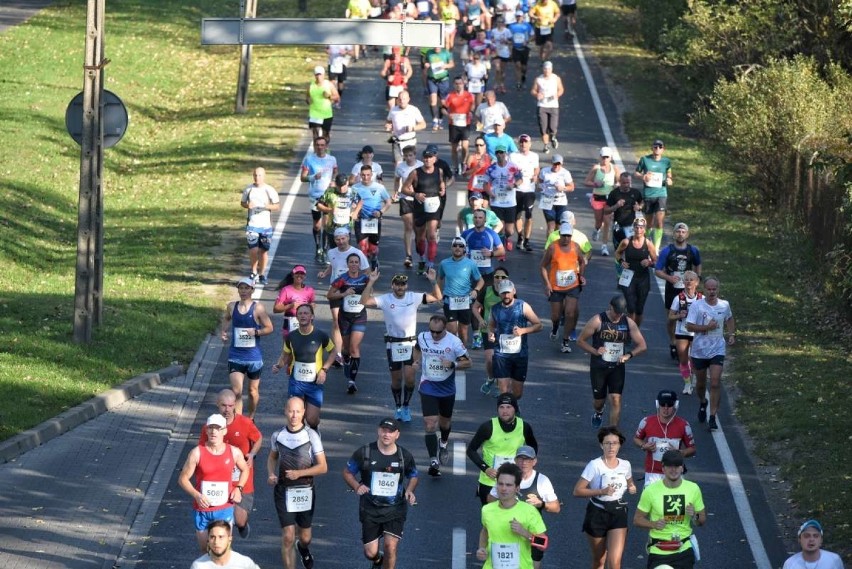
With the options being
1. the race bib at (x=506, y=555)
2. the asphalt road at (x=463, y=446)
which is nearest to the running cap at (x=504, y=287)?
the asphalt road at (x=463, y=446)

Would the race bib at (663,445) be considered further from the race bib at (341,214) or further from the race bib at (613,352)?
the race bib at (341,214)

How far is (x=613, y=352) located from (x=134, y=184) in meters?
16.0

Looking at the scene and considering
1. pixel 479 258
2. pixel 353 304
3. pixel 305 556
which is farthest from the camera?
pixel 479 258

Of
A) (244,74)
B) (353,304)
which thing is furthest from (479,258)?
(244,74)

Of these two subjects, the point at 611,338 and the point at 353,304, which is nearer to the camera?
the point at 611,338

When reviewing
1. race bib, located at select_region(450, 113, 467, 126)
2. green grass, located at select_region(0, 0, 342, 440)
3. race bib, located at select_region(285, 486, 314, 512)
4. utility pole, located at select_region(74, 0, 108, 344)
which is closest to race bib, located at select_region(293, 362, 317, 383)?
race bib, located at select_region(285, 486, 314, 512)

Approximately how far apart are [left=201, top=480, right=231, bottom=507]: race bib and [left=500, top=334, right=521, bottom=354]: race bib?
4.98 meters

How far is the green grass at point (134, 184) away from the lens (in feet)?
67.3

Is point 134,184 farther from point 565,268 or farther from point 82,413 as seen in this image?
point 82,413

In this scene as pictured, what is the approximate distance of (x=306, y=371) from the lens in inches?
645

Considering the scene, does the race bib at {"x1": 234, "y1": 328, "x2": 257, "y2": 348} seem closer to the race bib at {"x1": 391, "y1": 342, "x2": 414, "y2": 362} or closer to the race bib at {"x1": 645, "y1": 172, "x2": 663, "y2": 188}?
the race bib at {"x1": 391, "y1": 342, "x2": 414, "y2": 362}

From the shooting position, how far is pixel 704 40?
3431cm

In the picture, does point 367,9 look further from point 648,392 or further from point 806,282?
point 648,392

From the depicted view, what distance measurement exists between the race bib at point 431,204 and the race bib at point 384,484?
10621 mm
